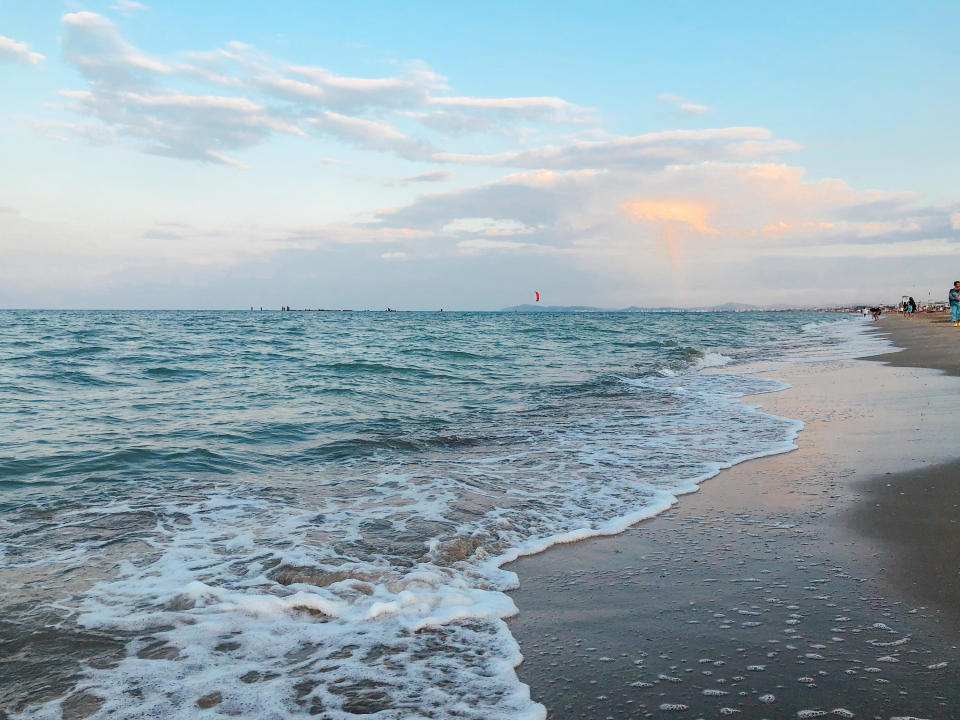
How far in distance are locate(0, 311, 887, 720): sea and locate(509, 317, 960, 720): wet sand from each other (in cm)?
30

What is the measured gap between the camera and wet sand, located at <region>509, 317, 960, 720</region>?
2.50m

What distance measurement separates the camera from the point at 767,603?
3279 millimetres

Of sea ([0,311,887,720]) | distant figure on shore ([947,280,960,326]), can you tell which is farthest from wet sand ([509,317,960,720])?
distant figure on shore ([947,280,960,326])

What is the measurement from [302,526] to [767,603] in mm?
3468

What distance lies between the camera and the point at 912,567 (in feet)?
11.9

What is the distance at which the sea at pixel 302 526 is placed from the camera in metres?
2.83

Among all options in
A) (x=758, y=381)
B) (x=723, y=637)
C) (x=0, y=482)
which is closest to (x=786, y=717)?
(x=723, y=637)

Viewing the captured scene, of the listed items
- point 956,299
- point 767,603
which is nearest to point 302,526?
point 767,603

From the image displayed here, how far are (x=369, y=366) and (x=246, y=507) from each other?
11.8 metres

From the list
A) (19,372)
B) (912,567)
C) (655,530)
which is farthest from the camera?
(19,372)

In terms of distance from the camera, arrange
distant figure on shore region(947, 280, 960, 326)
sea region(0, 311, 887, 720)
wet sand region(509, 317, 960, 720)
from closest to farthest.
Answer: wet sand region(509, 317, 960, 720) < sea region(0, 311, 887, 720) < distant figure on shore region(947, 280, 960, 326)

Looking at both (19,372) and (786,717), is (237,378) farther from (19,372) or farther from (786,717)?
(786,717)

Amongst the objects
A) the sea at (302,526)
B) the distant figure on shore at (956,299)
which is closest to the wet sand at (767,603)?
the sea at (302,526)

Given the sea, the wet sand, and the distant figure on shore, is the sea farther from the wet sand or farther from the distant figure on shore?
the distant figure on shore
